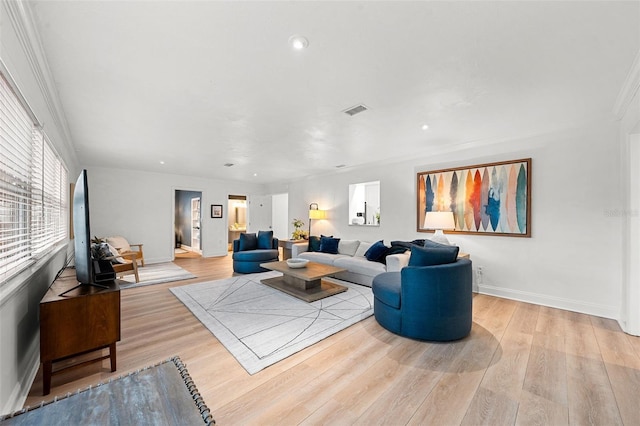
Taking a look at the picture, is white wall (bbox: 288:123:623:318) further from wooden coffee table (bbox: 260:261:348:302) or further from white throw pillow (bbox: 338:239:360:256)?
wooden coffee table (bbox: 260:261:348:302)

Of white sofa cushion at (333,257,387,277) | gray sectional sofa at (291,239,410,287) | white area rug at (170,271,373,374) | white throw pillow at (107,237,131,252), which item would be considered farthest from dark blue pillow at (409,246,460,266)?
white throw pillow at (107,237,131,252)

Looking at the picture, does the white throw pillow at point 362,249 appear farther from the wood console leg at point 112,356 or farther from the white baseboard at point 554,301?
the wood console leg at point 112,356

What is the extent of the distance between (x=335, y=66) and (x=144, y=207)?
6.78 m

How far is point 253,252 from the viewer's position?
18.1ft

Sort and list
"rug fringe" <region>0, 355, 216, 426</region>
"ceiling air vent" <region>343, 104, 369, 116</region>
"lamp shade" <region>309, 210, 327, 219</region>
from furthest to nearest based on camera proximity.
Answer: "lamp shade" <region>309, 210, 327, 219</region>, "ceiling air vent" <region>343, 104, 369, 116</region>, "rug fringe" <region>0, 355, 216, 426</region>

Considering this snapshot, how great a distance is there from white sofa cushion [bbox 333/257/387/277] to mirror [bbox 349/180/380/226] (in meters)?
1.46

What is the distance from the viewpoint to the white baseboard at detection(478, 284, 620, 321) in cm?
318

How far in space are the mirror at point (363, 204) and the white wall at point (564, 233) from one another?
90.1 inches

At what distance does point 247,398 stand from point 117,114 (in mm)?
3286

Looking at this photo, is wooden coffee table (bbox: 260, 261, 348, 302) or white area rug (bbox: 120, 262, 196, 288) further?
white area rug (bbox: 120, 262, 196, 288)

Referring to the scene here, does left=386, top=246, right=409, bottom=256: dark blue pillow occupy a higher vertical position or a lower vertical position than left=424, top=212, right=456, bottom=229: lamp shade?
lower

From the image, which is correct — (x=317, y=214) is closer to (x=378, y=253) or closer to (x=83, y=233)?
(x=378, y=253)

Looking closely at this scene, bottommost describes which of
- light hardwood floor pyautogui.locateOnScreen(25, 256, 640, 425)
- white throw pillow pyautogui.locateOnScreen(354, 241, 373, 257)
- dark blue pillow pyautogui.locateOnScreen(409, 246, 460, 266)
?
light hardwood floor pyautogui.locateOnScreen(25, 256, 640, 425)

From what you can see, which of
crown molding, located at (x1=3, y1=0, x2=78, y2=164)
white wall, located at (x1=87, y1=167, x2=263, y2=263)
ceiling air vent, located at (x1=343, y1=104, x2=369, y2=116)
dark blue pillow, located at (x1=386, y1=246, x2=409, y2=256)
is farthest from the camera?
white wall, located at (x1=87, y1=167, x2=263, y2=263)
